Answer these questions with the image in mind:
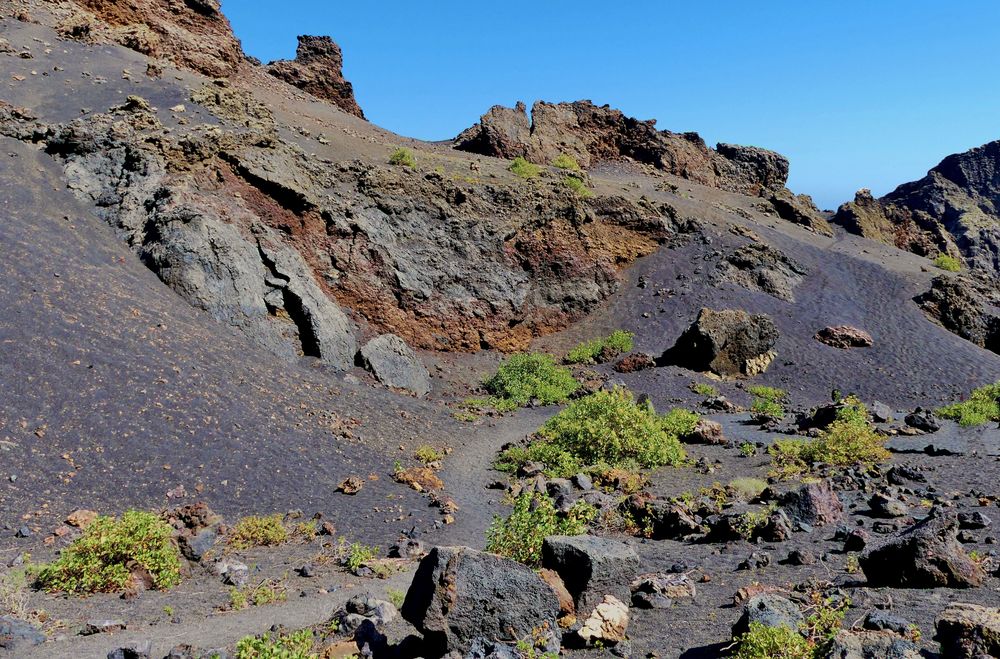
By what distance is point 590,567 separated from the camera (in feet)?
20.1

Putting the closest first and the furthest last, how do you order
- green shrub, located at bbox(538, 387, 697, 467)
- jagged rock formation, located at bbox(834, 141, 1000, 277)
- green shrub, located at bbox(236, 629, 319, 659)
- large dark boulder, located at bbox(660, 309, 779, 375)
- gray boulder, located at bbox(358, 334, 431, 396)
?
green shrub, located at bbox(236, 629, 319, 659)
green shrub, located at bbox(538, 387, 697, 467)
gray boulder, located at bbox(358, 334, 431, 396)
large dark boulder, located at bbox(660, 309, 779, 375)
jagged rock formation, located at bbox(834, 141, 1000, 277)

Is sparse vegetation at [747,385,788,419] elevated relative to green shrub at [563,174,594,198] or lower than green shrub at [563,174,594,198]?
lower

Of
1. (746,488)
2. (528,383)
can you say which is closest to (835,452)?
(746,488)

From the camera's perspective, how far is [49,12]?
28812mm

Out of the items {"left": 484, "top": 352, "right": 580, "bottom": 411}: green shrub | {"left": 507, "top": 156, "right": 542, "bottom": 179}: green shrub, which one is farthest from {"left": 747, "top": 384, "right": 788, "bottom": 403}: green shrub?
{"left": 507, "top": 156, "right": 542, "bottom": 179}: green shrub

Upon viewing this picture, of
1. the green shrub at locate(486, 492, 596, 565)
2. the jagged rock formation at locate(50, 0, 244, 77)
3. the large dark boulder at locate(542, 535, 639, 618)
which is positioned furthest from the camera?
the jagged rock formation at locate(50, 0, 244, 77)

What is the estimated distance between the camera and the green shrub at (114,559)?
23.2 feet

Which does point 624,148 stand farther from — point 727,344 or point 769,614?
point 769,614

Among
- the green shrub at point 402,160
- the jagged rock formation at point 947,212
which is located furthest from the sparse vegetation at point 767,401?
the jagged rock formation at point 947,212

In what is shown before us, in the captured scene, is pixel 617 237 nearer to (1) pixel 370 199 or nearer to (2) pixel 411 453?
(1) pixel 370 199

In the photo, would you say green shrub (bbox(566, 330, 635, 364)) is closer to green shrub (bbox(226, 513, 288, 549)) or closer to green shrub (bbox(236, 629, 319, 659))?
green shrub (bbox(226, 513, 288, 549))

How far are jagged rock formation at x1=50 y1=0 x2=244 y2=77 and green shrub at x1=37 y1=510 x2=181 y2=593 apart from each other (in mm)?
28133

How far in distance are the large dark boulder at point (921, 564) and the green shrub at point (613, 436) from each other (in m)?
7.65

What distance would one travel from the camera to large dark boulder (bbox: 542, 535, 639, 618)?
6.14 metres
